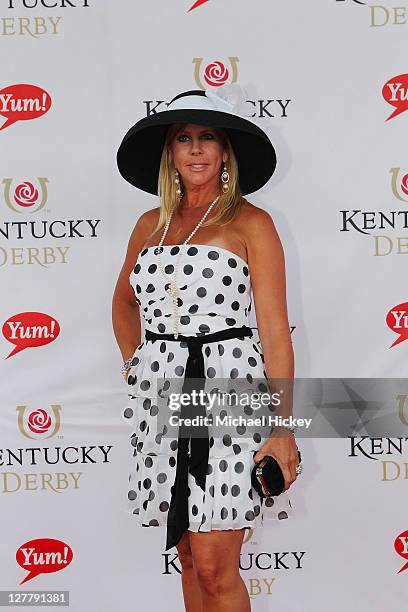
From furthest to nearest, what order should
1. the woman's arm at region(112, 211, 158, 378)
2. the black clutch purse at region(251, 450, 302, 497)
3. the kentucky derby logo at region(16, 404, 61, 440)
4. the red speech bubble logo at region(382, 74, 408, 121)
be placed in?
the kentucky derby logo at region(16, 404, 61, 440), the red speech bubble logo at region(382, 74, 408, 121), the woman's arm at region(112, 211, 158, 378), the black clutch purse at region(251, 450, 302, 497)

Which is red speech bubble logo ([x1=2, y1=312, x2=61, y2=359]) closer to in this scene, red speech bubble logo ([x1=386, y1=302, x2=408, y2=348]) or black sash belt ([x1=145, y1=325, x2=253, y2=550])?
black sash belt ([x1=145, y1=325, x2=253, y2=550])

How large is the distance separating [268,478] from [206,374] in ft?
0.95

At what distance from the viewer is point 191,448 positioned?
1981mm

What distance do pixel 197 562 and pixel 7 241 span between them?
135 centimetres

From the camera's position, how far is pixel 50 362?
112 inches

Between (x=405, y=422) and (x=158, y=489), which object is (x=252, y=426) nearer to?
(x=158, y=489)

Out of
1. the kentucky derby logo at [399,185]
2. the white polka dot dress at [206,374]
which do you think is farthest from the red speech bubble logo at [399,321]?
the white polka dot dress at [206,374]

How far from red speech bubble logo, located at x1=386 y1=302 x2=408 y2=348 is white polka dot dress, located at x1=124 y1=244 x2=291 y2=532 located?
838 millimetres

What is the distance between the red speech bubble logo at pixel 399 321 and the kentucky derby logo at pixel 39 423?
1169 millimetres

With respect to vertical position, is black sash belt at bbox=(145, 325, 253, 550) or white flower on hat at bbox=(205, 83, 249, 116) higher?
white flower on hat at bbox=(205, 83, 249, 116)

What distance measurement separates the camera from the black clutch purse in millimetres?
1946

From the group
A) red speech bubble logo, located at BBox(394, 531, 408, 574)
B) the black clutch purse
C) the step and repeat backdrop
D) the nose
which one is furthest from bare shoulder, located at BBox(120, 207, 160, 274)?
red speech bubble logo, located at BBox(394, 531, 408, 574)

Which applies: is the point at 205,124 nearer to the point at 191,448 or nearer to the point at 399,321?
the point at 191,448

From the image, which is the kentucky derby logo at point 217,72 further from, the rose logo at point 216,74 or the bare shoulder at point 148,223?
the bare shoulder at point 148,223
